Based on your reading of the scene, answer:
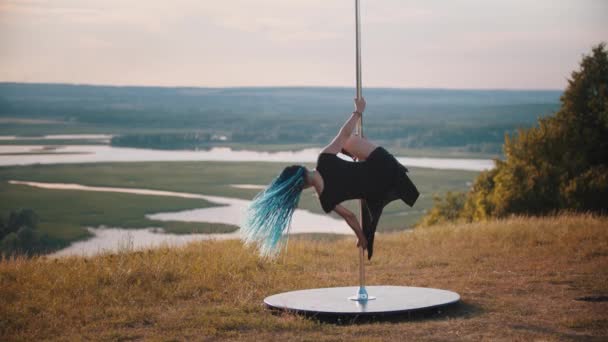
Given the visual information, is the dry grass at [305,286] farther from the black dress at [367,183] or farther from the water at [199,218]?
the water at [199,218]

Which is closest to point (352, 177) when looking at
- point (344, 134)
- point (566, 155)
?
point (344, 134)

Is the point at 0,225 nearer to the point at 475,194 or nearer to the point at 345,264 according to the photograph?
the point at 475,194

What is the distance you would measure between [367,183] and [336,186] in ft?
1.64

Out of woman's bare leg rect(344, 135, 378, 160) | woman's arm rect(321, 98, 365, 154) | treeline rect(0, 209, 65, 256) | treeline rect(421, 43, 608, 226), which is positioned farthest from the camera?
treeline rect(0, 209, 65, 256)

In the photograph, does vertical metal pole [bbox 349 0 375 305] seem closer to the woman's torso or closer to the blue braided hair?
the woman's torso

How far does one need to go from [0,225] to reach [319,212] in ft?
124

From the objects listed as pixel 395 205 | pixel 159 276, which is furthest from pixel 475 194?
pixel 395 205

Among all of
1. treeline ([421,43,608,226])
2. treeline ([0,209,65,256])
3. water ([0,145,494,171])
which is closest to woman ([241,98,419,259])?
treeline ([421,43,608,226])

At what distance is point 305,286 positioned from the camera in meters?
12.3

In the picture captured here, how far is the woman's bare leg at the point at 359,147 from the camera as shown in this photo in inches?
400

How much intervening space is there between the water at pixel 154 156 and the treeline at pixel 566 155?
81.4 m

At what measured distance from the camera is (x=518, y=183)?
39.5 m

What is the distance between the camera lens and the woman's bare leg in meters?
10.2

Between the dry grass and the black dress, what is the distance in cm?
146
